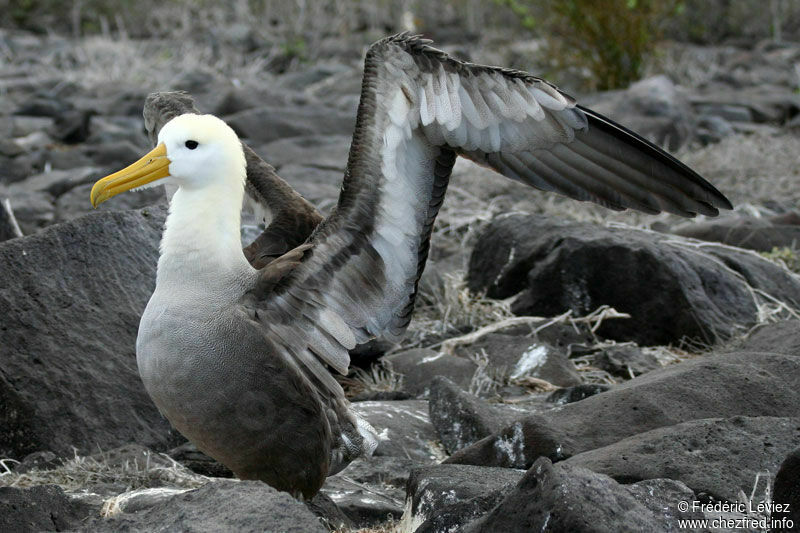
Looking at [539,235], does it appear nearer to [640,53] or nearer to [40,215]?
[40,215]

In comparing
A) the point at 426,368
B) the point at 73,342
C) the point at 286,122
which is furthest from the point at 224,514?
the point at 286,122

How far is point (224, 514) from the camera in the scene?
2.54 meters

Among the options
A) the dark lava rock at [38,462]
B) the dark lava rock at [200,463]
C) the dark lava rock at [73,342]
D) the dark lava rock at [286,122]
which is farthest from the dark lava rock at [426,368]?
the dark lava rock at [286,122]

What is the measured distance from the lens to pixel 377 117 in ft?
11.6

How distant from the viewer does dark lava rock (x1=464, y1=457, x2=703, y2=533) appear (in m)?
2.45

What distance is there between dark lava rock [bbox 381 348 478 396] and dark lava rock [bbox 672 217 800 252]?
216cm

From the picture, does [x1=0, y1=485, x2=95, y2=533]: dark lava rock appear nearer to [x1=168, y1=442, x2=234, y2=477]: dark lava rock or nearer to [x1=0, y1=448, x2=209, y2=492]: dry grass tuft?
[x1=0, y1=448, x2=209, y2=492]: dry grass tuft

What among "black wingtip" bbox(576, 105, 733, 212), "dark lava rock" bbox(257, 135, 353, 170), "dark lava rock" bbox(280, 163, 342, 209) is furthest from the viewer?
"dark lava rock" bbox(257, 135, 353, 170)

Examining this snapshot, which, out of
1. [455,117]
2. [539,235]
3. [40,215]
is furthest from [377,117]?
[40,215]

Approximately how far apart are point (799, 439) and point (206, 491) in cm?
169

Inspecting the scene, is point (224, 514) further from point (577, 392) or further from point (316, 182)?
point (316, 182)

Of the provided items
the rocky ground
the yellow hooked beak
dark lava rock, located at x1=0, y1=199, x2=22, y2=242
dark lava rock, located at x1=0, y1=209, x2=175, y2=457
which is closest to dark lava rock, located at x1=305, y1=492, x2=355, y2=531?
the rocky ground

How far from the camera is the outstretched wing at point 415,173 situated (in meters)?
3.55

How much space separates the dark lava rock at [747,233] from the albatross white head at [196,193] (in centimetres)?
376
